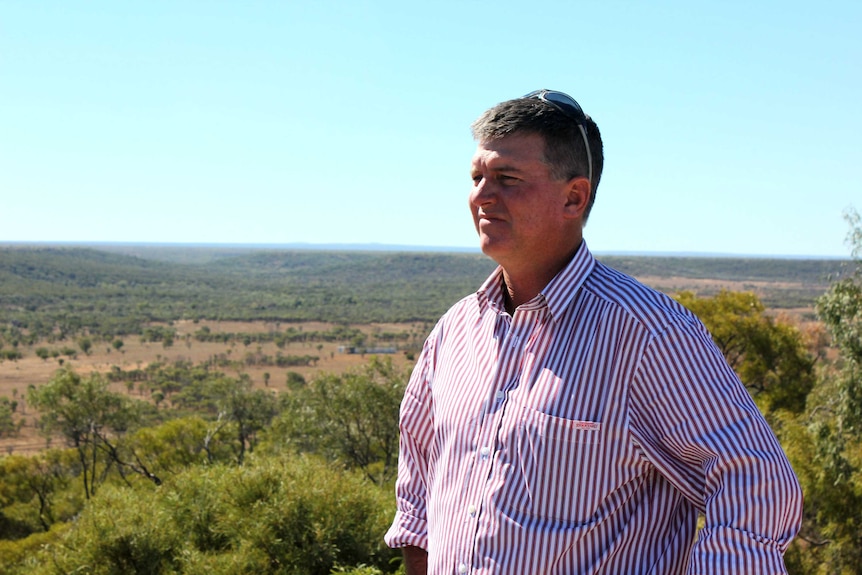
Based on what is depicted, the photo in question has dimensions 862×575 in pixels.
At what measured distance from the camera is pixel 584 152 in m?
1.97

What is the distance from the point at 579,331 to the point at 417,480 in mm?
890

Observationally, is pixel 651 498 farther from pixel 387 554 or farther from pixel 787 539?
pixel 387 554

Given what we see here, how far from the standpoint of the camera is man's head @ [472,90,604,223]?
76.1 inches

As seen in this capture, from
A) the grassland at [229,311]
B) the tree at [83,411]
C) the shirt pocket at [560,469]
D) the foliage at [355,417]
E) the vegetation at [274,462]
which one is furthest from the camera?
the grassland at [229,311]

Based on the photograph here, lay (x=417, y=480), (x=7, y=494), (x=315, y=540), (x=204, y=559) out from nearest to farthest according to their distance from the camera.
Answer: (x=417, y=480), (x=315, y=540), (x=204, y=559), (x=7, y=494)

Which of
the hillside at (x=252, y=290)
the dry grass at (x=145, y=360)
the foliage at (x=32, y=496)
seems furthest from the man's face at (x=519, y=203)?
the hillside at (x=252, y=290)

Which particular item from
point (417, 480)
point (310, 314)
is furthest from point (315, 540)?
point (310, 314)

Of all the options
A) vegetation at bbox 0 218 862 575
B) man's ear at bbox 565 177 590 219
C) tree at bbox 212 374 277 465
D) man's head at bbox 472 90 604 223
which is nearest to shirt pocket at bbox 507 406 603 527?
man's ear at bbox 565 177 590 219

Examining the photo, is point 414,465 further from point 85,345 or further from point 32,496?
point 85,345

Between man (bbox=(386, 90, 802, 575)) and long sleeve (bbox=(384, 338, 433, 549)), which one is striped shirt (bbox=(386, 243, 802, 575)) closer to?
man (bbox=(386, 90, 802, 575))

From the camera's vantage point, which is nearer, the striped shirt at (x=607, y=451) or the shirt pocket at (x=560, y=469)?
the striped shirt at (x=607, y=451)

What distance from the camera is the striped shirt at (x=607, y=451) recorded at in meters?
1.62

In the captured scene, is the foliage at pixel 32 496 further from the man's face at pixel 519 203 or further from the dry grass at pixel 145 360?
the man's face at pixel 519 203

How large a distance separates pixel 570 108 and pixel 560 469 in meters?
0.94
